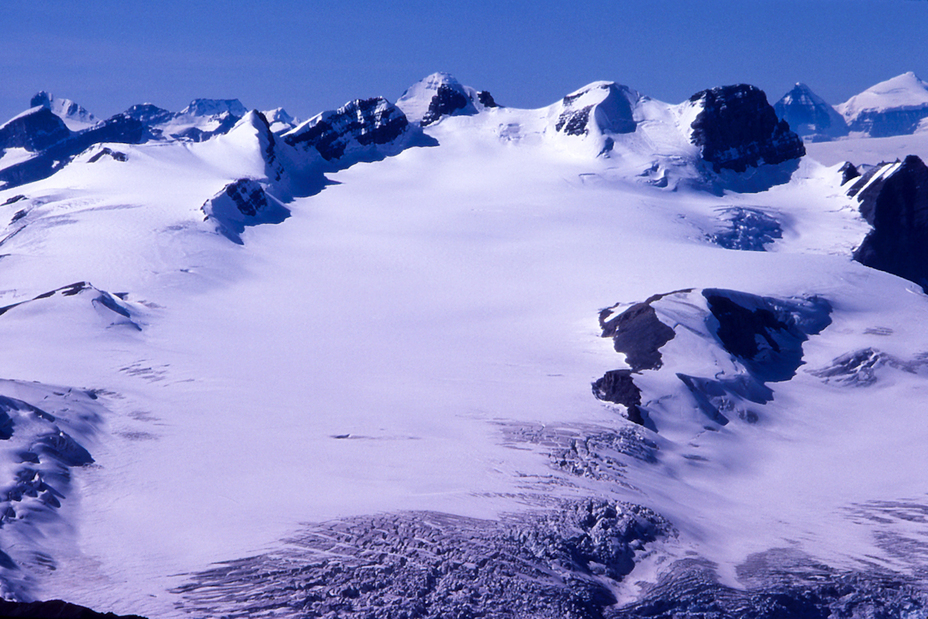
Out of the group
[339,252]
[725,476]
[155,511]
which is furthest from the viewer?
[339,252]

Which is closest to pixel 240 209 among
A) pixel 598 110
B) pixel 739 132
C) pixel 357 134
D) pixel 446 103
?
pixel 357 134

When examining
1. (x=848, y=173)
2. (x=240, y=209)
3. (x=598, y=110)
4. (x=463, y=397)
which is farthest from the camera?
(x=598, y=110)

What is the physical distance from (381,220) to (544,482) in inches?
2461

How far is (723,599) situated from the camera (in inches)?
1129

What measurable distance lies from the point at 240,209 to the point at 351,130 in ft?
118

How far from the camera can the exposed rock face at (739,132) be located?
364ft

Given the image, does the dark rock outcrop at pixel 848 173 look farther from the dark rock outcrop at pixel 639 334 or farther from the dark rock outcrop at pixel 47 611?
the dark rock outcrop at pixel 47 611

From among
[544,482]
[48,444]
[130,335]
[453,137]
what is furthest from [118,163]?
→ [544,482]

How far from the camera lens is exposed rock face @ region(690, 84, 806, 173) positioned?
364 feet

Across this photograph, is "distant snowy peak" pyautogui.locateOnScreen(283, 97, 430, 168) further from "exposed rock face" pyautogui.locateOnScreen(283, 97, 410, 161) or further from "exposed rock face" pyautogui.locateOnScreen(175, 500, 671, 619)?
"exposed rock face" pyautogui.locateOnScreen(175, 500, 671, 619)

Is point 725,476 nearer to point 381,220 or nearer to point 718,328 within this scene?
point 718,328

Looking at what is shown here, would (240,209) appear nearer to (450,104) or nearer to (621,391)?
(450,104)

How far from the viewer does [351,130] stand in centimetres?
12275

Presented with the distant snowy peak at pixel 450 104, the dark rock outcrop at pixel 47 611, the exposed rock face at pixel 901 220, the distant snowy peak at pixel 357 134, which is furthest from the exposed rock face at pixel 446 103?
the dark rock outcrop at pixel 47 611
